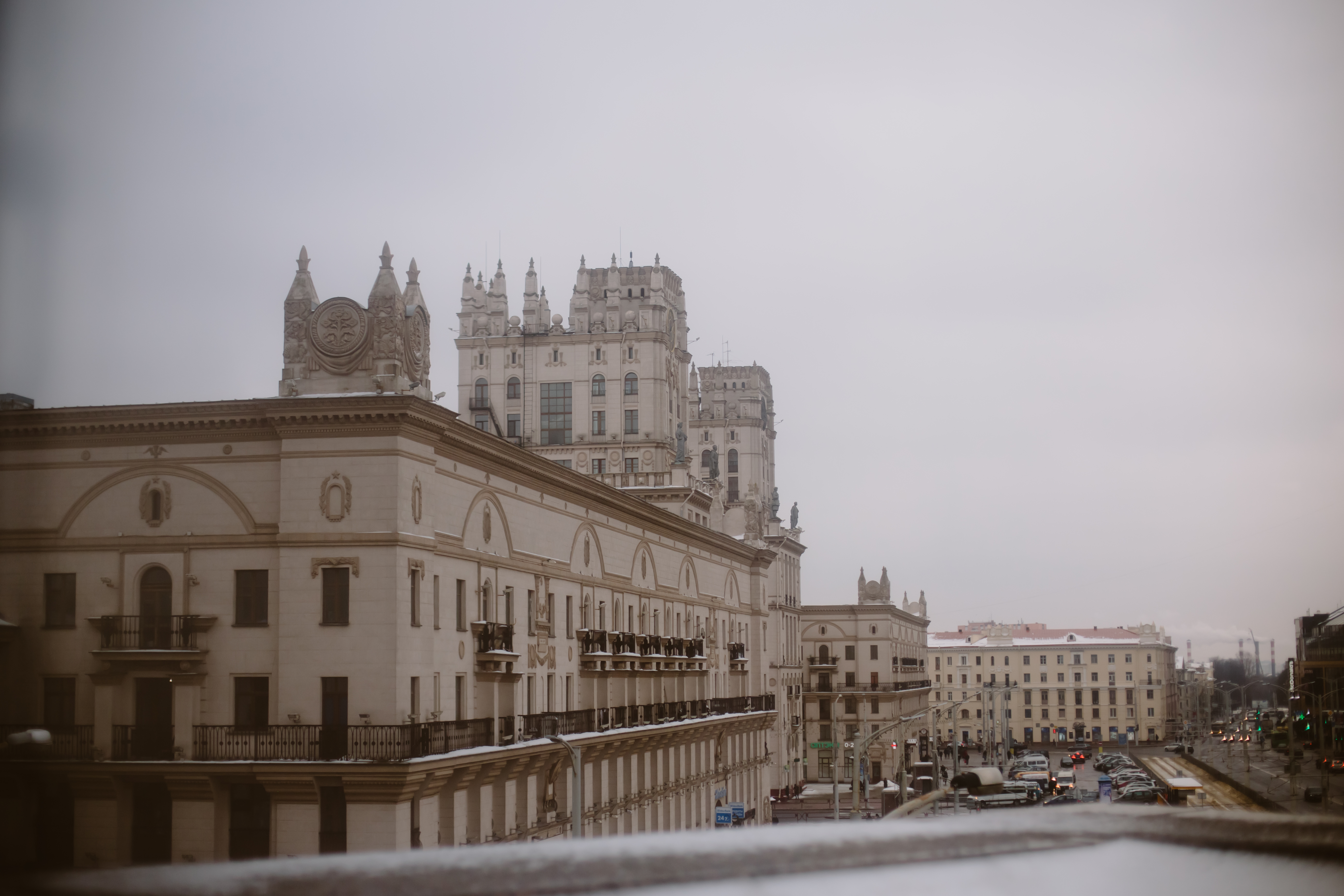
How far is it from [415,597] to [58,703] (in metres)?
9.06

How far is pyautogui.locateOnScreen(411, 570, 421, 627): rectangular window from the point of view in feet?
108

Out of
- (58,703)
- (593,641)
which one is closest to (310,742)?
(58,703)

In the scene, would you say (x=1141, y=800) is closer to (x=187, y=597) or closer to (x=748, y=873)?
(x=187, y=597)

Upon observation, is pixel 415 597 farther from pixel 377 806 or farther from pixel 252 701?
pixel 377 806

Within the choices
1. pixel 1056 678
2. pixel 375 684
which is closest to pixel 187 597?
pixel 375 684

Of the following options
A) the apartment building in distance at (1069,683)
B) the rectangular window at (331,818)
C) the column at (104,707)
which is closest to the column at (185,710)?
the column at (104,707)

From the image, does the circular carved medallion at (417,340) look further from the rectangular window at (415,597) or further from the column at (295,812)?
the column at (295,812)

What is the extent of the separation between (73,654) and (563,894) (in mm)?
32650

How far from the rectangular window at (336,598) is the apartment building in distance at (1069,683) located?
157 metres

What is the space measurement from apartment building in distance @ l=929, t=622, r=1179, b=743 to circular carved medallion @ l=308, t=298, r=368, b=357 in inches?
6191

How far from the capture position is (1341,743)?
45.3 meters

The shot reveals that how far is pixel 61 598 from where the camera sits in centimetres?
3322

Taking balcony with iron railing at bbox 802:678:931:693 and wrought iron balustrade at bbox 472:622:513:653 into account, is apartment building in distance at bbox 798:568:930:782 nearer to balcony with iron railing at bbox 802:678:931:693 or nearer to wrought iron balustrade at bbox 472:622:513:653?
balcony with iron railing at bbox 802:678:931:693

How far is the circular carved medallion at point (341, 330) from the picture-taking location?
3328cm
